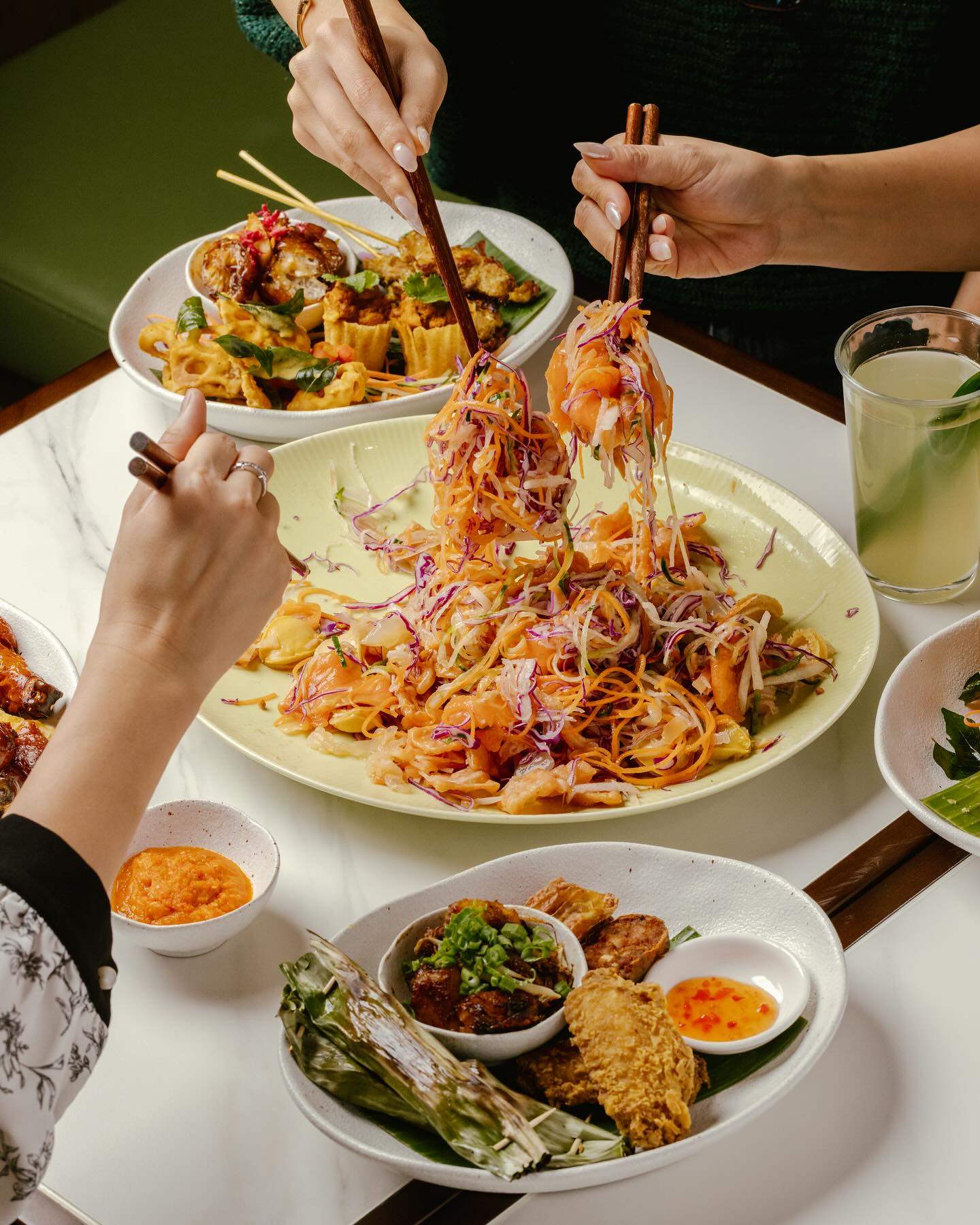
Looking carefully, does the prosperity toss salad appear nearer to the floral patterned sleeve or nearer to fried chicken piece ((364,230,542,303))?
the floral patterned sleeve

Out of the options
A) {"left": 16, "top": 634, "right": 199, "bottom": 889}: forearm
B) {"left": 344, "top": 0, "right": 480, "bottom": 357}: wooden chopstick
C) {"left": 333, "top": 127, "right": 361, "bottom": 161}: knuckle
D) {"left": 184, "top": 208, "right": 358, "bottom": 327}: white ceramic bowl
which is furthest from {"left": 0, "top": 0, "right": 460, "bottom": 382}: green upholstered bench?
{"left": 16, "top": 634, "right": 199, "bottom": 889}: forearm

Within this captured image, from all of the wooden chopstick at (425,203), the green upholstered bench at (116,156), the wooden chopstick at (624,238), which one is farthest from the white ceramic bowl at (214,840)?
the green upholstered bench at (116,156)

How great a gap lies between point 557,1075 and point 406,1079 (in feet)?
0.49

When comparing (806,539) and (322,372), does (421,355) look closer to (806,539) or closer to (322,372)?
(322,372)

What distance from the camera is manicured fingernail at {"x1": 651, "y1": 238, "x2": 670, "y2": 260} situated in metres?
1.73

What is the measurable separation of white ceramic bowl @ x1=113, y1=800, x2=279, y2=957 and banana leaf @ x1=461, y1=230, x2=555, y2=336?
1.20 metres

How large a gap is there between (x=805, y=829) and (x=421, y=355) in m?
1.14

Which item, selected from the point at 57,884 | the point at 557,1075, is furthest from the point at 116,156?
the point at 557,1075

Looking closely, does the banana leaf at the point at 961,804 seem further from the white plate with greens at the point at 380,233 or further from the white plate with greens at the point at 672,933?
the white plate with greens at the point at 380,233

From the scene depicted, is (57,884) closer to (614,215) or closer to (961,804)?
(961,804)

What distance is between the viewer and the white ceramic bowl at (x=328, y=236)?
2.34 meters

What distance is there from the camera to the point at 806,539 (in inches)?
73.0

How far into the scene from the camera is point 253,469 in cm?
129

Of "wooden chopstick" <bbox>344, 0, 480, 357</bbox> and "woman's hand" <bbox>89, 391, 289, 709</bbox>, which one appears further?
"wooden chopstick" <bbox>344, 0, 480, 357</bbox>
